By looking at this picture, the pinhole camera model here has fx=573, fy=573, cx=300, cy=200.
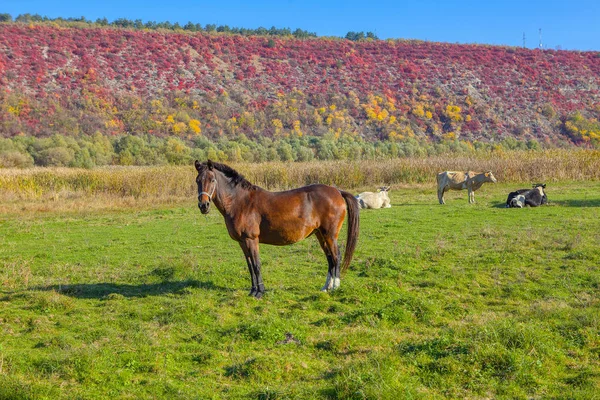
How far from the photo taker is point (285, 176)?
2750 centimetres

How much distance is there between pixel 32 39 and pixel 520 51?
203ft

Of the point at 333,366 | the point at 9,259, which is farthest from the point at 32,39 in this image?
the point at 333,366

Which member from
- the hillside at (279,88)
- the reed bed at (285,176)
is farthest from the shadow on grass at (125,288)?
the hillside at (279,88)

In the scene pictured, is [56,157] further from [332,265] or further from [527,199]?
[332,265]

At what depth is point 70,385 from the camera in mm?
5793

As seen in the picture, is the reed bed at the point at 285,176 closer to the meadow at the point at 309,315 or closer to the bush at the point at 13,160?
the bush at the point at 13,160

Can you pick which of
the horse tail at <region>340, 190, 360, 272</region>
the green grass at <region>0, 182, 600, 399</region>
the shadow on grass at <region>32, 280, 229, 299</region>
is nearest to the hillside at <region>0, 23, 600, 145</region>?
the green grass at <region>0, 182, 600, 399</region>

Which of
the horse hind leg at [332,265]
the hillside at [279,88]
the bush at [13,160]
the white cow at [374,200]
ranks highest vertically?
the hillside at [279,88]

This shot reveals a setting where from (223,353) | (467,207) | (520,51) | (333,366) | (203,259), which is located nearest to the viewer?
(333,366)

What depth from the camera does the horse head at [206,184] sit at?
8682 millimetres

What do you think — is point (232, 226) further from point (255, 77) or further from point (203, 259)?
point (255, 77)

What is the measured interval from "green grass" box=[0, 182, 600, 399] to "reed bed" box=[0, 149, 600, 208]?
10680 millimetres

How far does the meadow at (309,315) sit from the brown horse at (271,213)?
679mm

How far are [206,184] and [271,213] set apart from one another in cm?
116
